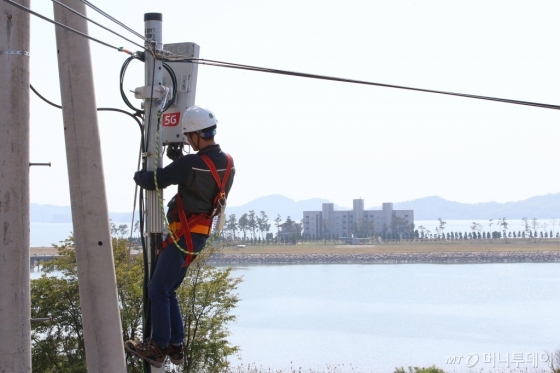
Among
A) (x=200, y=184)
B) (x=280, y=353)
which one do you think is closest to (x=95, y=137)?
(x=200, y=184)

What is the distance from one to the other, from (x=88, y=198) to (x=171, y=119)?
32.2 inches

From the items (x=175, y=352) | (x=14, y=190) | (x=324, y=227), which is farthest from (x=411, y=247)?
(x=14, y=190)

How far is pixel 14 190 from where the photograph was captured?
4273 mm

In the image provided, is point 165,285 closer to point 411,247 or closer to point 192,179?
point 192,179

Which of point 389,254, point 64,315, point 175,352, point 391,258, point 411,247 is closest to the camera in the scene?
point 175,352

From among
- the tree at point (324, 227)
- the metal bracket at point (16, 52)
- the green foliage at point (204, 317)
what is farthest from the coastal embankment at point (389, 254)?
the metal bracket at point (16, 52)

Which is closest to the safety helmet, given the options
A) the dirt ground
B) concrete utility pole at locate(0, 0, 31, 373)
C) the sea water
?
concrete utility pole at locate(0, 0, 31, 373)

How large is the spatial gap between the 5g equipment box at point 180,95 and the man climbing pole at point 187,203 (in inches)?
8.2

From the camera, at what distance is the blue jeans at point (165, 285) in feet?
16.1

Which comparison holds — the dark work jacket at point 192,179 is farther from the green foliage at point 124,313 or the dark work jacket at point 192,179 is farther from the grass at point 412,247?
the grass at point 412,247

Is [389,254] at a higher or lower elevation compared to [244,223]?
lower

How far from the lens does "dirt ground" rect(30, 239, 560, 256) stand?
153 metres

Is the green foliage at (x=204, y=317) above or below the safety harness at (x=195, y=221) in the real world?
below

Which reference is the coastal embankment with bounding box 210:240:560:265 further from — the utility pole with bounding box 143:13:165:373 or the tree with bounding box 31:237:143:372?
the utility pole with bounding box 143:13:165:373
